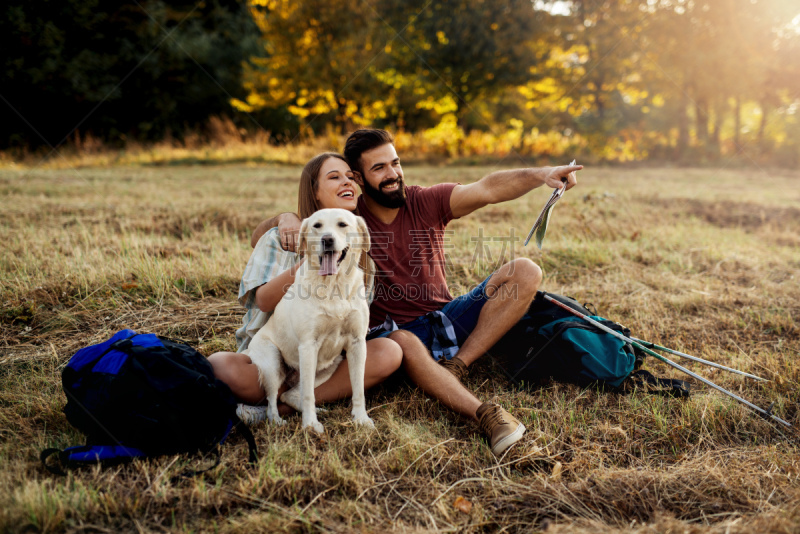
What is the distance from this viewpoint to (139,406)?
2285 mm

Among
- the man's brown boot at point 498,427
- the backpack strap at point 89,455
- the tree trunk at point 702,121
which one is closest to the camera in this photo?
the backpack strap at point 89,455

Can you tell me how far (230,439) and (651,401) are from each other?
7.82ft

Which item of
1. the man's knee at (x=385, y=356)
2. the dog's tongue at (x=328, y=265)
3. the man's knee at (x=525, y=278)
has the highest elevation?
the dog's tongue at (x=328, y=265)

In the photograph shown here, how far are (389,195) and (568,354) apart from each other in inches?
60.9

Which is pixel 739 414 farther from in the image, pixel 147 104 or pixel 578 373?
pixel 147 104

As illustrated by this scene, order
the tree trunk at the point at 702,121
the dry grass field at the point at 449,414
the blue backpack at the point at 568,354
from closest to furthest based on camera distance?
the dry grass field at the point at 449,414 < the blue backpack at the point at 568,354 < the tree trunk at the point at 702,121

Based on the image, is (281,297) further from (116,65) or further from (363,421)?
(116,65)

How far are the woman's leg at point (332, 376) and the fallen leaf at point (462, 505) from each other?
37.7 inches

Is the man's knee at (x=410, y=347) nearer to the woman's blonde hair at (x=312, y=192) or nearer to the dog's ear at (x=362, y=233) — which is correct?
the woman's blonde hair at (x=312, y=192)

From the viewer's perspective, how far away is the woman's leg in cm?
273

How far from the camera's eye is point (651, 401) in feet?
9.53

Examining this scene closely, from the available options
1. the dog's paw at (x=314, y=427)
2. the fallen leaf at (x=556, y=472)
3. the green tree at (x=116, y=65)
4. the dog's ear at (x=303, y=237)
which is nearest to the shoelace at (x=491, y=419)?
the fallen leaf at (x=556, y=472)

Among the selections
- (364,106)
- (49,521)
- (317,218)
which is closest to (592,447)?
(317,218)

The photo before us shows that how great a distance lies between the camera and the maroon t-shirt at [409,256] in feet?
10.7
